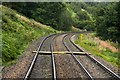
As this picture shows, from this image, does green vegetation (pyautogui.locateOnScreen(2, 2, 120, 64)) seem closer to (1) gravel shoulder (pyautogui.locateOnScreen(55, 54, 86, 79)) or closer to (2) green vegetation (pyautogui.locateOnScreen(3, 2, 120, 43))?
(2) green vegetation (pyautogui.locateOnScreen(3, 2, 120, 43))

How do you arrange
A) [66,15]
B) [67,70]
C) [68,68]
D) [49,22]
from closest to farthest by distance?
[67,70]
[68,68]
[49,22]
[66,15]

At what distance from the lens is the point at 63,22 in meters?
75.8

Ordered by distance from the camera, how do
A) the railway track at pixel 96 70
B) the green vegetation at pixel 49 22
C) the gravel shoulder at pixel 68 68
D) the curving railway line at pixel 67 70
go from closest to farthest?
the curving railway line at pixel 67 70 → the gravel shoulder at pixel 68 68 → the railway track at pixel 96 70 → the green vegetation at pixel 49 22

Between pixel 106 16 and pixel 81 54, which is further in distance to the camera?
pixel 106 16

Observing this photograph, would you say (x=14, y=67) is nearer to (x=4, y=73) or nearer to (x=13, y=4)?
(x=4, y=73)

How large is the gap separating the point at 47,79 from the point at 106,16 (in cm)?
2585

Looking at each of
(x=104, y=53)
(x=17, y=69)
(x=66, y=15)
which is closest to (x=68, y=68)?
(x=17, y=69)

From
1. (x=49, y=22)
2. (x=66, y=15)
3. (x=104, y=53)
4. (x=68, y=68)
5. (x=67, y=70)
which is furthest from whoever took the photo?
(x=66, y=15)

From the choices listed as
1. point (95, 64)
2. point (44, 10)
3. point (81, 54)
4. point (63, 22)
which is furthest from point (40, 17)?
point (95, 64)

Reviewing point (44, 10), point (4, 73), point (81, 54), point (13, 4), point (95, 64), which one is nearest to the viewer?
point (4, 73)

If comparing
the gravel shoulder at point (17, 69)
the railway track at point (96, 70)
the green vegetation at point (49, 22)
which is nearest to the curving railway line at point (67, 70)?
the railway track at point (96, 70)

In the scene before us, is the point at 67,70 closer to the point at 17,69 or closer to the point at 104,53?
the point at 17,69

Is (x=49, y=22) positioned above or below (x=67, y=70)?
above

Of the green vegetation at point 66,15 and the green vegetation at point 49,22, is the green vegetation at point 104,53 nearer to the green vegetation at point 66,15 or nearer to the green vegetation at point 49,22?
the green vegetation at point 49,22
